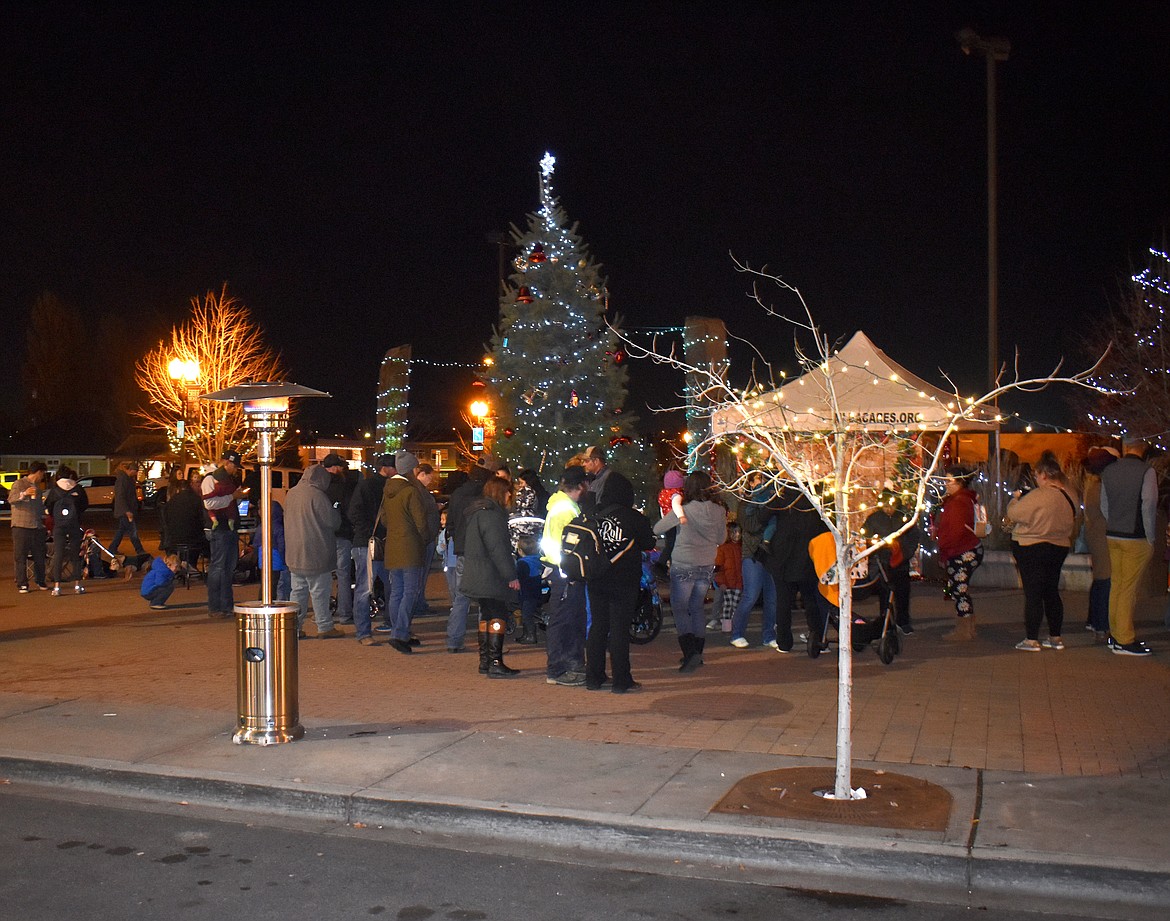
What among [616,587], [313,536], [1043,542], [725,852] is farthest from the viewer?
[313,536]

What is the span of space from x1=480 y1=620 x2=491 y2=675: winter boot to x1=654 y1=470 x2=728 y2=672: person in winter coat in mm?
1740

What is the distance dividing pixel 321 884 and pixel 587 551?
14.2ft

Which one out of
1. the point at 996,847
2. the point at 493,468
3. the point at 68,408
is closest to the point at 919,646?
→ the point at 493,468

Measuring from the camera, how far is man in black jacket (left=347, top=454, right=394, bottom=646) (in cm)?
1255

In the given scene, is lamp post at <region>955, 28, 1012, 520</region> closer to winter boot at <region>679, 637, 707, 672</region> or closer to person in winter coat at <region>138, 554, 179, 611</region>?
winter boot at <region>679, 637, 707, 672</region>

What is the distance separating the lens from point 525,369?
19984 mm

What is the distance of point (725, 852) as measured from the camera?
5930mm

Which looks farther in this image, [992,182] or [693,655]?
[992,182]

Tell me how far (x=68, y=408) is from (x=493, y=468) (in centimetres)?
8630

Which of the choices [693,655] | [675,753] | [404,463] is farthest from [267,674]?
[404,463]

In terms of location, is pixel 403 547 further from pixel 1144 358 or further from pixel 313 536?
pixel 1144 358

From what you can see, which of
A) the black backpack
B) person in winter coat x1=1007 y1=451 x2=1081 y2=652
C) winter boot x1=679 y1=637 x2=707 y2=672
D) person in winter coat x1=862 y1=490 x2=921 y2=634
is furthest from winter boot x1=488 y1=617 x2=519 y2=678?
person in winter coat x1=1007 y1=451 x2=1081 y2=652

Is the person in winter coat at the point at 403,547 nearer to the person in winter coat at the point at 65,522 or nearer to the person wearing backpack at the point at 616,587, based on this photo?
the person wearing backpack at the point at 616,587

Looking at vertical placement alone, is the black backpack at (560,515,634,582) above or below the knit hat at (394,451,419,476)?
below
